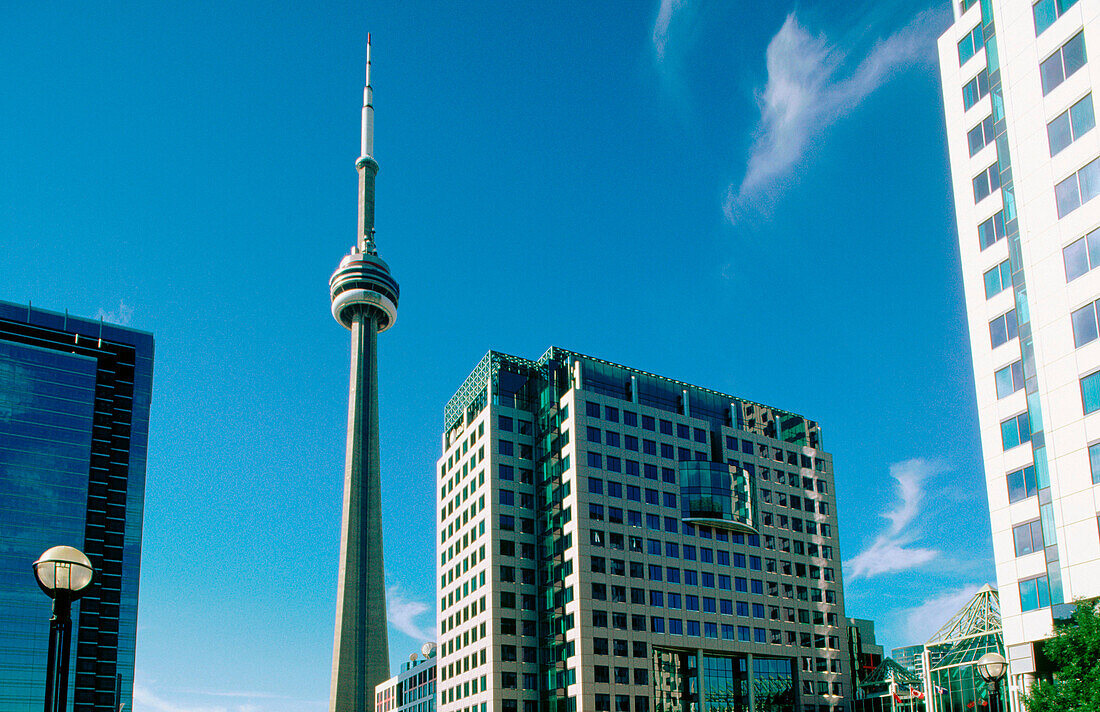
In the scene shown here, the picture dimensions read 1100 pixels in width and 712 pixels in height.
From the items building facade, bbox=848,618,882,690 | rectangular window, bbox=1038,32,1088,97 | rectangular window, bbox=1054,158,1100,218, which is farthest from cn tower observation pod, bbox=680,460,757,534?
rectangular window, bbox=1038,32,1088,97

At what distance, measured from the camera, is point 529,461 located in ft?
410

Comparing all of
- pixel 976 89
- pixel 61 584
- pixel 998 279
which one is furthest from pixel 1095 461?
pixel 61 584

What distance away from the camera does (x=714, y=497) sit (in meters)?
123

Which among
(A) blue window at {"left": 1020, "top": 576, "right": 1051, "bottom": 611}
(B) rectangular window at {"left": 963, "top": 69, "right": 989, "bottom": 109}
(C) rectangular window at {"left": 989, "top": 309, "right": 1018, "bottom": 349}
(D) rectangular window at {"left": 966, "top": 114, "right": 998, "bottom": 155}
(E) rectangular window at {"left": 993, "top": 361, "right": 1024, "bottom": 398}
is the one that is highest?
(B) rectangular window at {"left": 963, "top": 69, "right": 989, "bottom": 109}

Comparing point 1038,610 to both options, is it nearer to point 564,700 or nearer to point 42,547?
point 564,700

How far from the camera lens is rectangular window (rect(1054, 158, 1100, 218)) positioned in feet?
180

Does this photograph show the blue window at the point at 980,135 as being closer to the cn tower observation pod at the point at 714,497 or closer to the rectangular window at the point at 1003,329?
the rectangular window at the point at 1003,329

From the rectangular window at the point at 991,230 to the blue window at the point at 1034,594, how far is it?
70.4ft

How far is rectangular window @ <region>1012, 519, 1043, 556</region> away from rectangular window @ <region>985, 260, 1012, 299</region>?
48.7 feet

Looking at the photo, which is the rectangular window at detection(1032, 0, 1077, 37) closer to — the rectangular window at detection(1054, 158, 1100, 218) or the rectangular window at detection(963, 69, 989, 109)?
the rectangular window at detection(963, 69, 989, 109)

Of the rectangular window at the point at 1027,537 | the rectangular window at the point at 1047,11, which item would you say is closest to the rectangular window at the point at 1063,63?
the rectangular window at the point at 1047,11

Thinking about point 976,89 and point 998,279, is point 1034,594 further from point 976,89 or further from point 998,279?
point 976,89

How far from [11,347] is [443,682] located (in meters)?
125

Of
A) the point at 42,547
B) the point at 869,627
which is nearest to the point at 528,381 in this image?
the point at 869,627
